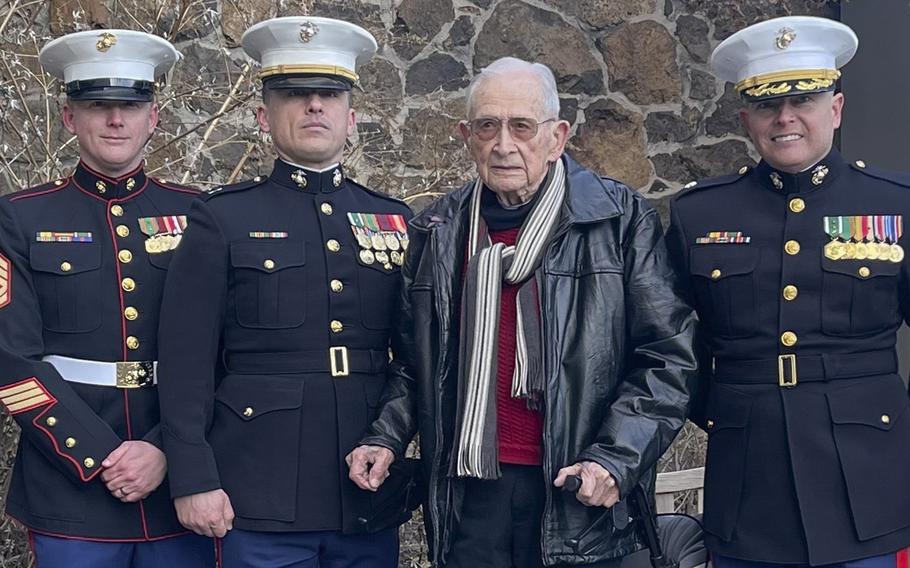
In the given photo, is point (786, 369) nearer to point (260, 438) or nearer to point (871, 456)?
point (871, 456)

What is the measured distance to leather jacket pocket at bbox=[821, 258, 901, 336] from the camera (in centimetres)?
301

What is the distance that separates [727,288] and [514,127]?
0.63 meters

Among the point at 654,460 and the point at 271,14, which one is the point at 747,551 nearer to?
the point at 654,460

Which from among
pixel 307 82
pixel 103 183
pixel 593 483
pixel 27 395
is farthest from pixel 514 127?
pixel 27 395

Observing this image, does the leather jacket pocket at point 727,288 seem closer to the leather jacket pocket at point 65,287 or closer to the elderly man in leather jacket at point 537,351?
the elderly man in leather jacket at point 537,351

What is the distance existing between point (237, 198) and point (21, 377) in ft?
2.22

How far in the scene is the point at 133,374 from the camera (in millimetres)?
3371

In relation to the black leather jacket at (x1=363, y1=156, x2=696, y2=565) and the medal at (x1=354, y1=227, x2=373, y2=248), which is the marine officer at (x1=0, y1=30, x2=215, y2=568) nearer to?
the medal at (x1=354, y1=227, x2=373, y2=248)

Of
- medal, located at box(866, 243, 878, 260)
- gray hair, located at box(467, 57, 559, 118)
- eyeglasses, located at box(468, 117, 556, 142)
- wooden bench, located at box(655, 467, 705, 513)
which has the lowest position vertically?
wooden bench, located at box(655, 467, 705, 513)

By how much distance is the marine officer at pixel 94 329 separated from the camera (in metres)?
3.23

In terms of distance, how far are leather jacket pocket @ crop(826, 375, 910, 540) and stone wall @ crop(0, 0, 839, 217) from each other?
2.57 meters

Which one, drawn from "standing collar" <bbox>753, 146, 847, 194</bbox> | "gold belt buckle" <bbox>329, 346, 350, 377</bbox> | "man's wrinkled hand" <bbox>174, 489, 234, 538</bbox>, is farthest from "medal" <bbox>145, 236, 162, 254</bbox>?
"standing collar" <bbox>753, 146, 847, 194</bbox>

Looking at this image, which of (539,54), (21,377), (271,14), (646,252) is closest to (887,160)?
(539,54)

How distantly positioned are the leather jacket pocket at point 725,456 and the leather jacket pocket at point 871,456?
0.69ft
